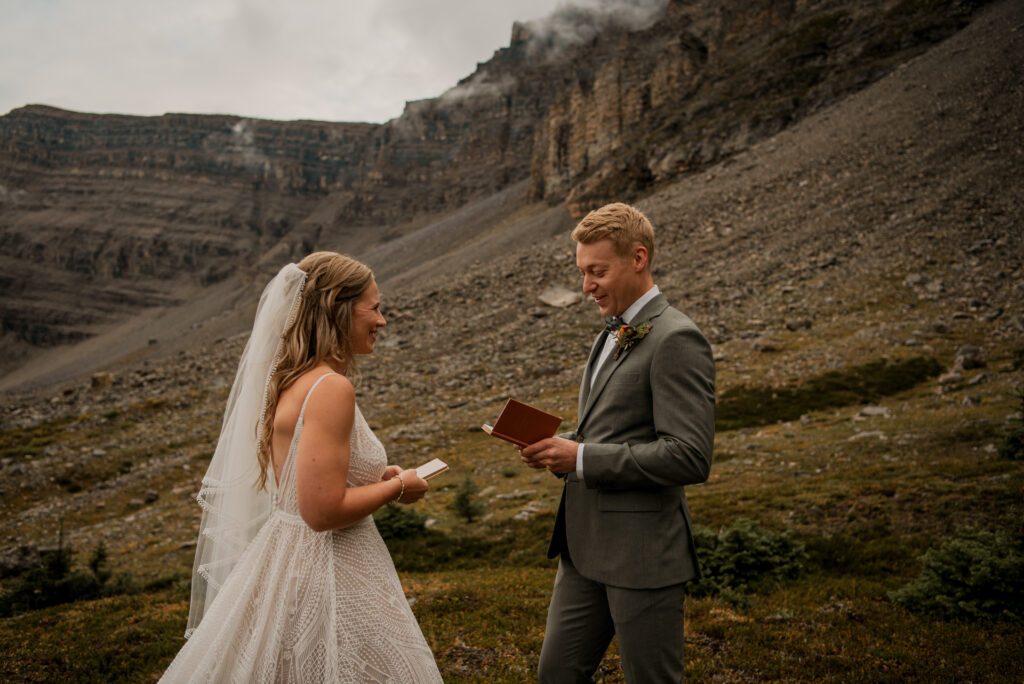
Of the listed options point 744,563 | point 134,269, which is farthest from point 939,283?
point 134,269

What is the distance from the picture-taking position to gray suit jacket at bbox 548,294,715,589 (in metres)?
3.05

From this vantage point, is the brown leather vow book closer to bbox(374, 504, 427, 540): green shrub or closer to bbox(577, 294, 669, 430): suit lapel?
bbox(577, 294, 669, 430): suit lapel

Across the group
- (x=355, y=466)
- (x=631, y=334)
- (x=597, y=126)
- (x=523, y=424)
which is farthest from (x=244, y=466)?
(x=597, y=126)

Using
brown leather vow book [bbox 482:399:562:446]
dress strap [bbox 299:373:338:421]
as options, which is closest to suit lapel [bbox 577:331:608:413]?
brown leather vow book [bbox 482:399:562:446]

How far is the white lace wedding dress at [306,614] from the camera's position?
124 inches

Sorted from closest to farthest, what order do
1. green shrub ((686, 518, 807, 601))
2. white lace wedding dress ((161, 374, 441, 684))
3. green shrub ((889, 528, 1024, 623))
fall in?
1. white lace wedding dress ((161, 374, 441, 684))
2. green shrub ((889, 528, 1024, 623))
3. green shrub ((686, 518, 807, 601))

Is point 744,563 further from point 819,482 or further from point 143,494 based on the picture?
point 143,494

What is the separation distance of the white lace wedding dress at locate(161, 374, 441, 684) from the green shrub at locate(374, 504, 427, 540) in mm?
9305

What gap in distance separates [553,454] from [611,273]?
1.03 metres

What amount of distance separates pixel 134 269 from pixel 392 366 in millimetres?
191677

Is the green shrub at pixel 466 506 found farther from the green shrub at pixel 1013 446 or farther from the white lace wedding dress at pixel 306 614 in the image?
the white lace wedding dress at pixel 306 614

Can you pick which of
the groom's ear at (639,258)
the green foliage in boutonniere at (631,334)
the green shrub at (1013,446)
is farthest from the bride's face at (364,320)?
the green shrub at (1013,446)

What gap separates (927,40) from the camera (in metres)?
59.2

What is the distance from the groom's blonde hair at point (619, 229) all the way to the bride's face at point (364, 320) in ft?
3.85
